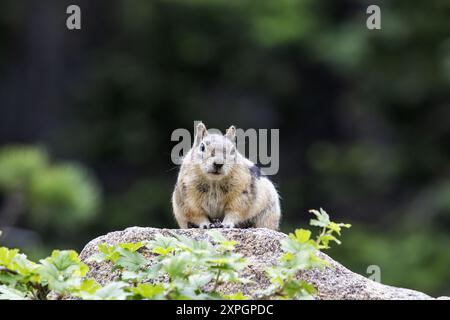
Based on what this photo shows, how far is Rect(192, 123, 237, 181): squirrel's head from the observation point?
260 inches

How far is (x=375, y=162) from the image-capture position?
61.8 feet

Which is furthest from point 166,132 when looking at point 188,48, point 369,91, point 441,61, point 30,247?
point 30,247

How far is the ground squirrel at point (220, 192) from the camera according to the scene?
22.0 feet

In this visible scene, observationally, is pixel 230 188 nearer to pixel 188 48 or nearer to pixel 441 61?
pixel 441 61

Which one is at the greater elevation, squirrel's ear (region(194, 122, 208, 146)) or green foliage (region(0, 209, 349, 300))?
squirrel's ear (region(194, 122, 208, 146))

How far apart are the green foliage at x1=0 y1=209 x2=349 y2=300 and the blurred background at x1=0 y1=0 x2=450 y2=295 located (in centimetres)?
1202

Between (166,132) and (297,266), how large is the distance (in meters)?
16.7

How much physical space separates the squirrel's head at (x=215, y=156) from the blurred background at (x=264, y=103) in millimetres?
9885


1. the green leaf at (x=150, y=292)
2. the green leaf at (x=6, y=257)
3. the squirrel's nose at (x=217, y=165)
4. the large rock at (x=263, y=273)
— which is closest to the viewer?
the green leaf at (x=150, y=292)

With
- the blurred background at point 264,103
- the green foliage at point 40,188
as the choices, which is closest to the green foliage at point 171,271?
the green foliage at point 40,188

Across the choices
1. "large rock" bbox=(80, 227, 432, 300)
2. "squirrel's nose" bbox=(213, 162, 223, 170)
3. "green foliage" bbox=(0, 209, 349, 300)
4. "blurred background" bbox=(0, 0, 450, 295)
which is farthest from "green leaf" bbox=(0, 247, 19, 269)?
"blurred background" bbox=(0, 0, 450, 295)

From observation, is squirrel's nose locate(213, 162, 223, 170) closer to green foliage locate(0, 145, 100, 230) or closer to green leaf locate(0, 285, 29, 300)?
green leaf locate(0, 285, 29, 300)

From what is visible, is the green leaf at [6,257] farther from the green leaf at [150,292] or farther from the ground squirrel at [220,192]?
the ground squirrel at [220,192]
